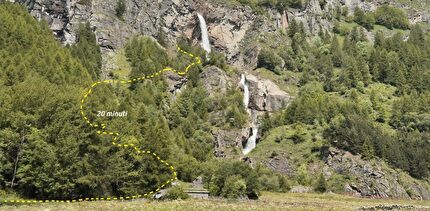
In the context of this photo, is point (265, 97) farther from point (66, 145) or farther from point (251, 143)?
point (66, 145)

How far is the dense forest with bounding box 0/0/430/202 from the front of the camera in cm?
6338

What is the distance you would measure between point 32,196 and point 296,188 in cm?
7126

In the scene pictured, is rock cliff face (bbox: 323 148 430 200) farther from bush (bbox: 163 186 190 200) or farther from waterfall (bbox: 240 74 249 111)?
bush (bbox: 163 186 190 200)

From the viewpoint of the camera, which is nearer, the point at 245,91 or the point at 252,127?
the point at 252,127

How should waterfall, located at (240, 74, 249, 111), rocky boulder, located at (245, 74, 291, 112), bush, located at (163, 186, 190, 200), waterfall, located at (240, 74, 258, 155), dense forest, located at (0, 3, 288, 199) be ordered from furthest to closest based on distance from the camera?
rocky boulder, located at (245, 74, 291, 112) < waterfall, located at (240, 74, 249, 111) < waterfall, located at (240, 74, 258, 155) < bush, located at (163, 186, 190, 200) < dense forest, located at (0, 3, 288, 199)

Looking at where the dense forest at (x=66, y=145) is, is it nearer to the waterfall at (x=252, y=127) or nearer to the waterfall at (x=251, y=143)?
the waterfall at (x=251, y=143)

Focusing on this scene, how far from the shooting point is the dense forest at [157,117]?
63.4m

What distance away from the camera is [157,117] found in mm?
125125

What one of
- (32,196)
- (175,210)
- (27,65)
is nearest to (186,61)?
(27,65)

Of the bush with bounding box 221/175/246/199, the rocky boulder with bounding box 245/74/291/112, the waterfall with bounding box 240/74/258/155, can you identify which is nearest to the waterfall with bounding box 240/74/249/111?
the waterfall with bounding box 240/74/258/155

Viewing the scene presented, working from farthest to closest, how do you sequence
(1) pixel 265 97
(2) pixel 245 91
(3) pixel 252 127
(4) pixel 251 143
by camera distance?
(1) pixel 265 97
(2) pixel 245 91
(3) pixel 252 127
(4) pixel 251 143

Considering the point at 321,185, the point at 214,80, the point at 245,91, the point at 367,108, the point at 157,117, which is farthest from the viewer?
the point at 245,91

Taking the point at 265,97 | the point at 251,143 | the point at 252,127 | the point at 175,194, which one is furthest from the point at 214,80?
the point at 175,194

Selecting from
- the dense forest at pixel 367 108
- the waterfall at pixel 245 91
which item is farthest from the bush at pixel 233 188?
the waterfall at pixel 245 91
